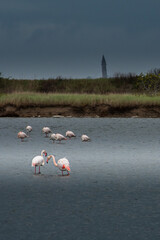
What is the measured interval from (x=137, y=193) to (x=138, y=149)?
7.00m

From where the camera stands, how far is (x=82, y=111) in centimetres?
3544

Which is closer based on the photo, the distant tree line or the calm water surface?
the calm water surface

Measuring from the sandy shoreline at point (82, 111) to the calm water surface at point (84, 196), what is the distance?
1993 cm

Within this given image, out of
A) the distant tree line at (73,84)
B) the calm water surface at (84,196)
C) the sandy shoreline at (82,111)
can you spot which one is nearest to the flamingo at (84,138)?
the calm water surface at (84,196)

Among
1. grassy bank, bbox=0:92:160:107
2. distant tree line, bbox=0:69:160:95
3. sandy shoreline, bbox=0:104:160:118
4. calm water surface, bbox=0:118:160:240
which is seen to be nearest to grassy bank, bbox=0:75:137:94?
distant tree line, bbox=0:69:160:95

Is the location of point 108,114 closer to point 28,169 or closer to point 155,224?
point 28,169

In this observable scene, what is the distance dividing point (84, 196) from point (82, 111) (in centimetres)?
2720

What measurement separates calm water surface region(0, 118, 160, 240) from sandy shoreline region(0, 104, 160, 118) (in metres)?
19.9

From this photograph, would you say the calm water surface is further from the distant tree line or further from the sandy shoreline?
the distant tree line

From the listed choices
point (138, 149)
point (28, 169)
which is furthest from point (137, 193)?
point (138, 149)

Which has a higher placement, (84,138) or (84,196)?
(84,138)

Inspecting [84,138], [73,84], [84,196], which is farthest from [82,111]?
[84,196]

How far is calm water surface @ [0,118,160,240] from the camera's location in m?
6.39

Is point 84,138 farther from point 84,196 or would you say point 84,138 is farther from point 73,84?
point 73,84
